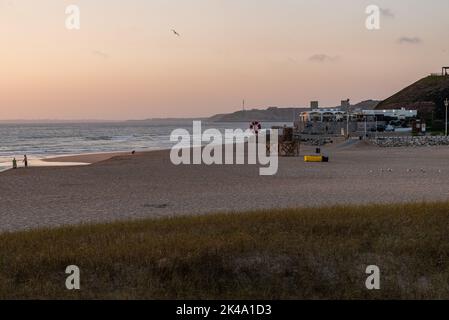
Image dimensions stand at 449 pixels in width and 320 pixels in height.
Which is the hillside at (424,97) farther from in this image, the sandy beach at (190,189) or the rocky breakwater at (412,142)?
the sandy beach at (190,189)

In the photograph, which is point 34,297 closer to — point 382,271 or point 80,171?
point 382,271

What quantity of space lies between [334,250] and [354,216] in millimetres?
2775

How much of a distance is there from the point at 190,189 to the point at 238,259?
505 inches

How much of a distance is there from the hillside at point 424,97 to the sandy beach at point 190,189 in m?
80.3

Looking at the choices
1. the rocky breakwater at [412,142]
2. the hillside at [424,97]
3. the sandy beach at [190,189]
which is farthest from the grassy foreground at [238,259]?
the hillside at [424,97]

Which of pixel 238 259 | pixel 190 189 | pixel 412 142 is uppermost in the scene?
pixel 412 142

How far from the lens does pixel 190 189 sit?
69.5ft

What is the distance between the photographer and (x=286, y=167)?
30.7 m

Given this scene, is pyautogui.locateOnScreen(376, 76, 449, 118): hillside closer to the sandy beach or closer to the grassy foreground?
the sandy beach

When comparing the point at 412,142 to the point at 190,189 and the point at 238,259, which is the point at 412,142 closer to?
the point at 190,189

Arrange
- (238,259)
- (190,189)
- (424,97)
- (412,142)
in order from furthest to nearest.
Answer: (424,97)
(412,142)
(190,189)
(238,259)

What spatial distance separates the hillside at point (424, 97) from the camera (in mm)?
106531

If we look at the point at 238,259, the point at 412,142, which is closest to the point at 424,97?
the point at 412,142
